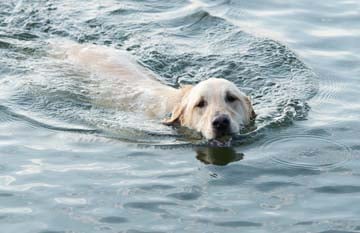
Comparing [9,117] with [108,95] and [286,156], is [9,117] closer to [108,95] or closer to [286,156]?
[108,95]

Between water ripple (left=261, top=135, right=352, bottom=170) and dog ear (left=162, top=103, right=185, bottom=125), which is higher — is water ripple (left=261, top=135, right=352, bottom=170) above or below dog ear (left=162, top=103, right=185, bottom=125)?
below

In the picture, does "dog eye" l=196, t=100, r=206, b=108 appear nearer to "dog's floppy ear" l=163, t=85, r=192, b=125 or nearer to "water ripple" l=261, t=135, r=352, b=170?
"dog's floppy ear" l=163, t=85, r=192, b=125

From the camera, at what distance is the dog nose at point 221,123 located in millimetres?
8773

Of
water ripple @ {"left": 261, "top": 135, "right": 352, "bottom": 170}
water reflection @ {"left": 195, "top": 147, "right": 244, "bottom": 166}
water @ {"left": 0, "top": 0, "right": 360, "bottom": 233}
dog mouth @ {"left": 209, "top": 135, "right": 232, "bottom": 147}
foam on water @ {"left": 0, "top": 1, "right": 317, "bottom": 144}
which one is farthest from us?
foam on water @ {"left": 0, "top": 1, "right": 317, "bottom": 144}

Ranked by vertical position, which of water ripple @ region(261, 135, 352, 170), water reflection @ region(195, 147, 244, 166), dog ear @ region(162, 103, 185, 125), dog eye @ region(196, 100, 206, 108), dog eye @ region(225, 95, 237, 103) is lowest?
water reflection @ region(195, 147, 244, 166)

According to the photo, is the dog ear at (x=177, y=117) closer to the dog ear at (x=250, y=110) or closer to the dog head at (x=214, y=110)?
the dog head at (x=214, y=110)

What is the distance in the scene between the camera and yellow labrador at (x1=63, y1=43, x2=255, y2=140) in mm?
8984

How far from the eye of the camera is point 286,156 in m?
8.41

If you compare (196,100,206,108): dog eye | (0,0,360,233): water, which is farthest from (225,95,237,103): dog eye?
(0,0,360,233): water

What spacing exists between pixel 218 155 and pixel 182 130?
0.86 meters

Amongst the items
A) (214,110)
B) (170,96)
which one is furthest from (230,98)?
(170,96)

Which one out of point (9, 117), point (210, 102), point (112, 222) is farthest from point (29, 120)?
point (112, 222)

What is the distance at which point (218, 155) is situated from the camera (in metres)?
8.66

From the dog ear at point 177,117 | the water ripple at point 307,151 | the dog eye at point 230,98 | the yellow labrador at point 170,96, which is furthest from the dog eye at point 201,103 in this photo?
the water ripple at point 307,151
